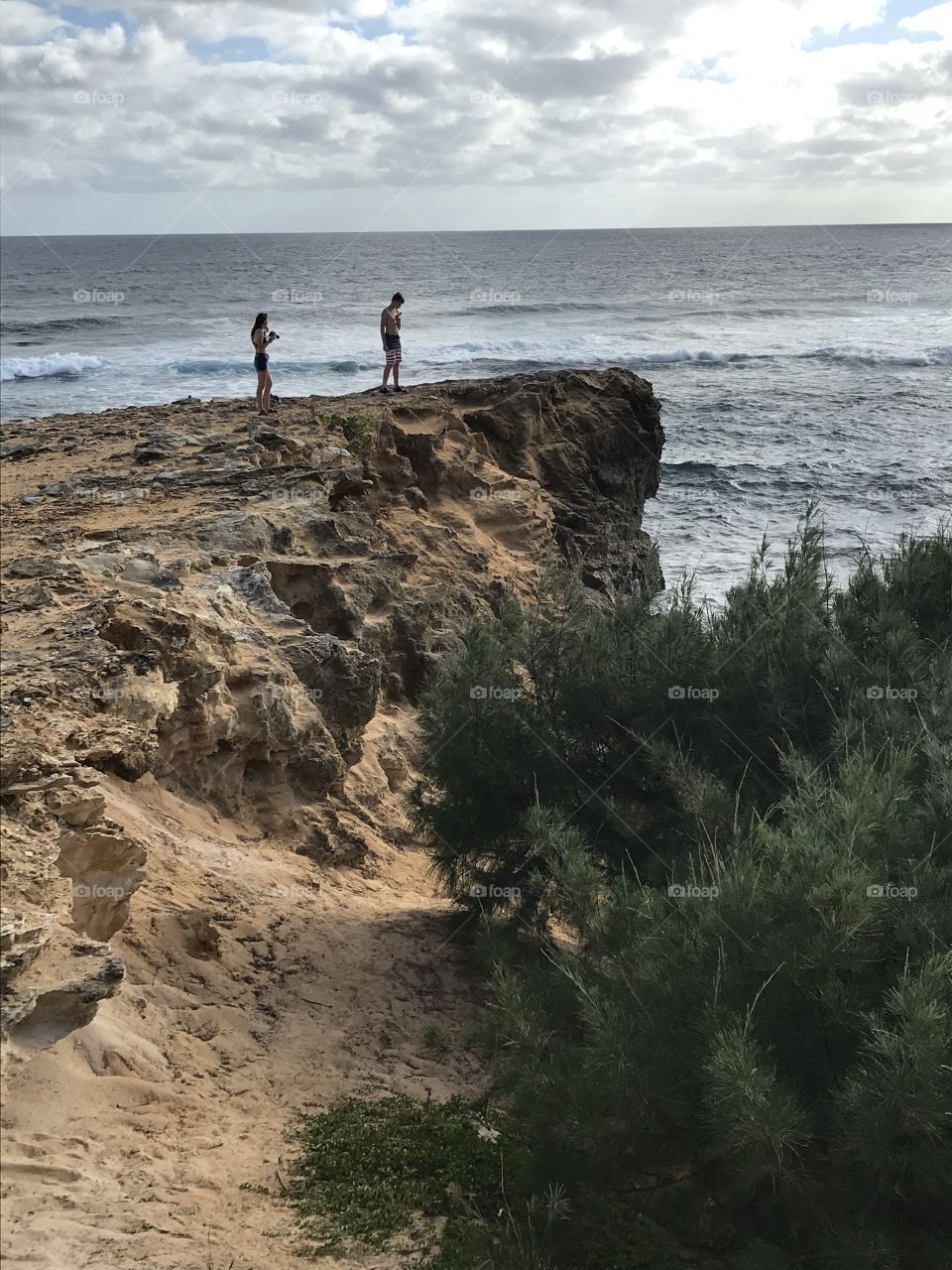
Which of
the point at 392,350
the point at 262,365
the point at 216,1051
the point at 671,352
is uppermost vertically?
the point at 671,352

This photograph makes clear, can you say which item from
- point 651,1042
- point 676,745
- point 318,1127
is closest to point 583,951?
point 651,1042

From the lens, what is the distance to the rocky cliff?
5.17 metres

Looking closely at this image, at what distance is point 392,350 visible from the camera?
637 inches

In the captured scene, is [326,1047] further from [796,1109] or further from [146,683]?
[796,1109]

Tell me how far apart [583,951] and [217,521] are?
5.47 m

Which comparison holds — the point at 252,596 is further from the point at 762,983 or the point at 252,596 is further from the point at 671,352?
the point at 671,352

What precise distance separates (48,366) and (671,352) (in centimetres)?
2433

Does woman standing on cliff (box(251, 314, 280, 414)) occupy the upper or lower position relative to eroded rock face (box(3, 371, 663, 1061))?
upper

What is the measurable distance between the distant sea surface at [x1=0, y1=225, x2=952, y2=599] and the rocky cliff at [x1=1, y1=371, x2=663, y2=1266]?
16.6 feet

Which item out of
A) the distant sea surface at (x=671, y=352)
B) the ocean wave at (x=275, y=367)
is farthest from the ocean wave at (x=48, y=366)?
the ocean wave at (x=275, y=367)

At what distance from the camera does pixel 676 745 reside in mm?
7219

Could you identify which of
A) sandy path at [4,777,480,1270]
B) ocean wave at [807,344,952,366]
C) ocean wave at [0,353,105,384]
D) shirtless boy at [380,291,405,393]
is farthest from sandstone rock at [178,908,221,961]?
ocean wave at [807,344,952,366]

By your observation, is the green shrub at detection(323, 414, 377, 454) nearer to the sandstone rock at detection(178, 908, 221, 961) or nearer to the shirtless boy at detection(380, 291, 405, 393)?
the shirtless boy at detection(380, 291, 405, 393)

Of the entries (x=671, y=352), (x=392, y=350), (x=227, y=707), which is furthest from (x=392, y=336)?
(x=671, y=352)
